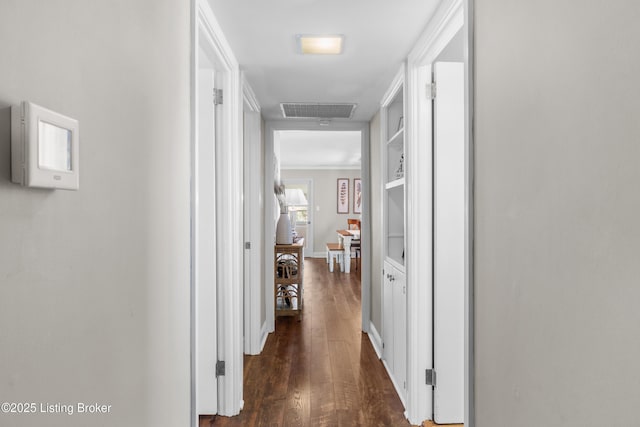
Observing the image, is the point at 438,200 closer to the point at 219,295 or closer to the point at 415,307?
the point at 415,307

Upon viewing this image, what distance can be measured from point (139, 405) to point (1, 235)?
0.70m

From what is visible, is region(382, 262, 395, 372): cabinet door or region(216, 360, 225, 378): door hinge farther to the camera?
region(382, 262, 395, 372): cabinet door

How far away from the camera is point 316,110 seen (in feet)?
12.5

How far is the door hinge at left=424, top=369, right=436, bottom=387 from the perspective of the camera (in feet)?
7.86

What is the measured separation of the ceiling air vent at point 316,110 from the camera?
3.59 m

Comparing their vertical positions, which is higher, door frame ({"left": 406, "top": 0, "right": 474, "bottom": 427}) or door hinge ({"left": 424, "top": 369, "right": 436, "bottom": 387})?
door frame ({"left": 406, "top": 0, "right": 474, "bottom": 427})

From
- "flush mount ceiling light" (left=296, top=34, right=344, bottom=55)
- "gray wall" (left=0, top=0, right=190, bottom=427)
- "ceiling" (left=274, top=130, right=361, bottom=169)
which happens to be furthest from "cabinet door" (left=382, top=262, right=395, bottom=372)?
"ceiling" (left=274, top=130, right=361, bottom=169)

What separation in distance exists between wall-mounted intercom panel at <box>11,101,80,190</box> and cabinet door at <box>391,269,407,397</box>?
7.07 ft

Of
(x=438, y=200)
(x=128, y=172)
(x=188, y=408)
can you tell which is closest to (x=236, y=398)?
(x=188, y=408)

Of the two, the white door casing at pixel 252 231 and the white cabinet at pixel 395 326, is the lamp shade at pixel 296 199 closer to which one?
the white door casing at pixel 252 231

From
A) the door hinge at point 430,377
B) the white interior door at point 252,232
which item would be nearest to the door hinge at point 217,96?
the white interior door at point 252,232

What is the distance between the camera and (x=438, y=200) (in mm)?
2352

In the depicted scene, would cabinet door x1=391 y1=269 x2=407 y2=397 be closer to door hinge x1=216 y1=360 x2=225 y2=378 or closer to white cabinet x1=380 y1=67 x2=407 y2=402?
white cabinet x1=380 y1=67 x2=407 y2=402

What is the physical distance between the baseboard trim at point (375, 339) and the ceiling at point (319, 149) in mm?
2482
